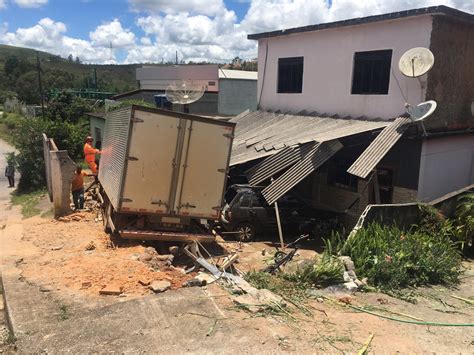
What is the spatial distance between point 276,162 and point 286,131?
8.98ft

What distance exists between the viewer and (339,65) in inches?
582

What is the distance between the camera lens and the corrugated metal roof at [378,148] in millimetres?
10688

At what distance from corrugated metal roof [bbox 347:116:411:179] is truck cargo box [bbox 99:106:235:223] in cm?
350

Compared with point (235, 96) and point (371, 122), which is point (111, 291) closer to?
point (371, 122)

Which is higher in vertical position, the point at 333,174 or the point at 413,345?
the point at 333,174

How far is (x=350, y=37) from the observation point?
14.3 m

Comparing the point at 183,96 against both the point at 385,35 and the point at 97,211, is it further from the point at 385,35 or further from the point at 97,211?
the point at 385,35

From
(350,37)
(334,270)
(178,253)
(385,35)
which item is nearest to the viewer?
(334,270)

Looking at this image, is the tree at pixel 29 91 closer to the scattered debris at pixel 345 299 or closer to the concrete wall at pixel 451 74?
the concrete wall at pixel 451 74

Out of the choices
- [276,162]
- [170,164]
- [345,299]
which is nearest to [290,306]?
[345,299]

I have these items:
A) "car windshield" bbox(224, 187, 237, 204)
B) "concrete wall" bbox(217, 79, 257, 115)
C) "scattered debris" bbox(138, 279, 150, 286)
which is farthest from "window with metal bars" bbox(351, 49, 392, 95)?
"concrete wall" bbox(217, 79, 257, 115)

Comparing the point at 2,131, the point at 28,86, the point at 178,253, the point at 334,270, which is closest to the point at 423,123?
the point at 334,270

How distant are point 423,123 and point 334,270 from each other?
21.8 feet

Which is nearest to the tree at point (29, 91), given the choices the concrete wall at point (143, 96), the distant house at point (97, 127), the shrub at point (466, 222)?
the concrete wall at point (143, 96)
